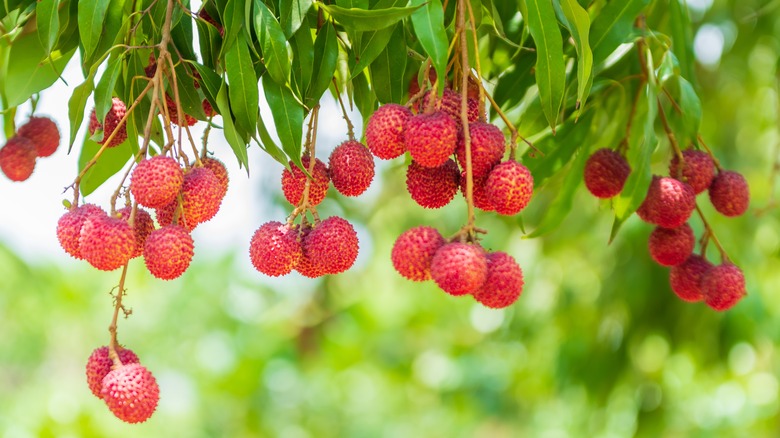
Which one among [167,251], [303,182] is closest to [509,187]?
[303,182]

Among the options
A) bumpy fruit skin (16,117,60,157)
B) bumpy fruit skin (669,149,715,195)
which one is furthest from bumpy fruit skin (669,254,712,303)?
bumpy fruit skin (16,117,60,157)

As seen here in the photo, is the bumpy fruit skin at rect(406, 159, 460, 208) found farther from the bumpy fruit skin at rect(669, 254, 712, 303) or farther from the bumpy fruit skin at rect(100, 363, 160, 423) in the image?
the bumpy fruit skin at rect(669, 254, 712, 303)

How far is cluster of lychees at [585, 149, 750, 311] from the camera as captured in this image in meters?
1.42

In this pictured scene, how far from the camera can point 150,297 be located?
31.1ft

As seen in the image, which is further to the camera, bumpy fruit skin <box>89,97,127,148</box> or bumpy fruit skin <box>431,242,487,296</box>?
bumpy fruit skin <box>89,97,127,148</box>

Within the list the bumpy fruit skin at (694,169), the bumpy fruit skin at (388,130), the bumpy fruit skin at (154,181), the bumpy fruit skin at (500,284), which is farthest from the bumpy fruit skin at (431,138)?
the bumpy fruit skin at (694,169)

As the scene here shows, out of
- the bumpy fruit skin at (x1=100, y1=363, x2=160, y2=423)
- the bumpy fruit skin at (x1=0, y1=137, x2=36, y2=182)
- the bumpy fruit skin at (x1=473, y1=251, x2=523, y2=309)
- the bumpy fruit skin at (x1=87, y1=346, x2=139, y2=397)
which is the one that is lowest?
the bumpy fruit skin at (x1=100, y1=363, x2=160, y2=423)

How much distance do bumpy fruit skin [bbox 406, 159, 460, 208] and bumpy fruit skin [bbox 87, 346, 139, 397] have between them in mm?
433

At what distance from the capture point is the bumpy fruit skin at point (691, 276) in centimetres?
156

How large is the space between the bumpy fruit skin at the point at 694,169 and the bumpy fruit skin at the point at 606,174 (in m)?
0.08

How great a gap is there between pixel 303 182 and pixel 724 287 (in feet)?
2.50

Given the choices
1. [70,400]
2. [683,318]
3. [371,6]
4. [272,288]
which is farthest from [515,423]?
[371,6]

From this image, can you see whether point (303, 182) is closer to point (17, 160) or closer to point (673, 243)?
point (17, 160)

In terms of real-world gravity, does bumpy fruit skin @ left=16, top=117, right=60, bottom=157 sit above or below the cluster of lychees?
above
